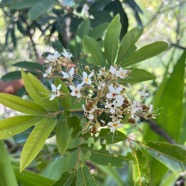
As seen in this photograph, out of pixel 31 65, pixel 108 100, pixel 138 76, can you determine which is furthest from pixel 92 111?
pixel 31 65


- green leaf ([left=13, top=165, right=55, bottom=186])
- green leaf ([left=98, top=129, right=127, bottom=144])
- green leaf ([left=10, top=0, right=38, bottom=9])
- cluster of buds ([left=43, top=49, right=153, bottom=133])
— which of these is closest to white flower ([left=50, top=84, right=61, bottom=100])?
cluster of buds ([left=43, top=49, right=153, bottom=133])

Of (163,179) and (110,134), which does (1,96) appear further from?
(163,179)

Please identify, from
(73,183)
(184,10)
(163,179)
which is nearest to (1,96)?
(73,183)

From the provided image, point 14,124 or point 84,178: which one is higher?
point 14,124

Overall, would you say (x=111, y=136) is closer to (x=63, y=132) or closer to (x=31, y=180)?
(x=63, y=132)

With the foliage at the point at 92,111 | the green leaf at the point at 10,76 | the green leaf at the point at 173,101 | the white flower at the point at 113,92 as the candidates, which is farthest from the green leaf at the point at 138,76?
the green leaf at the point at 10,76

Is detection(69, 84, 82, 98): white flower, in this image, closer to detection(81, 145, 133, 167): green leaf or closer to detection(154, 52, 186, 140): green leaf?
detection(81, 145, 133, 167): green leaf
